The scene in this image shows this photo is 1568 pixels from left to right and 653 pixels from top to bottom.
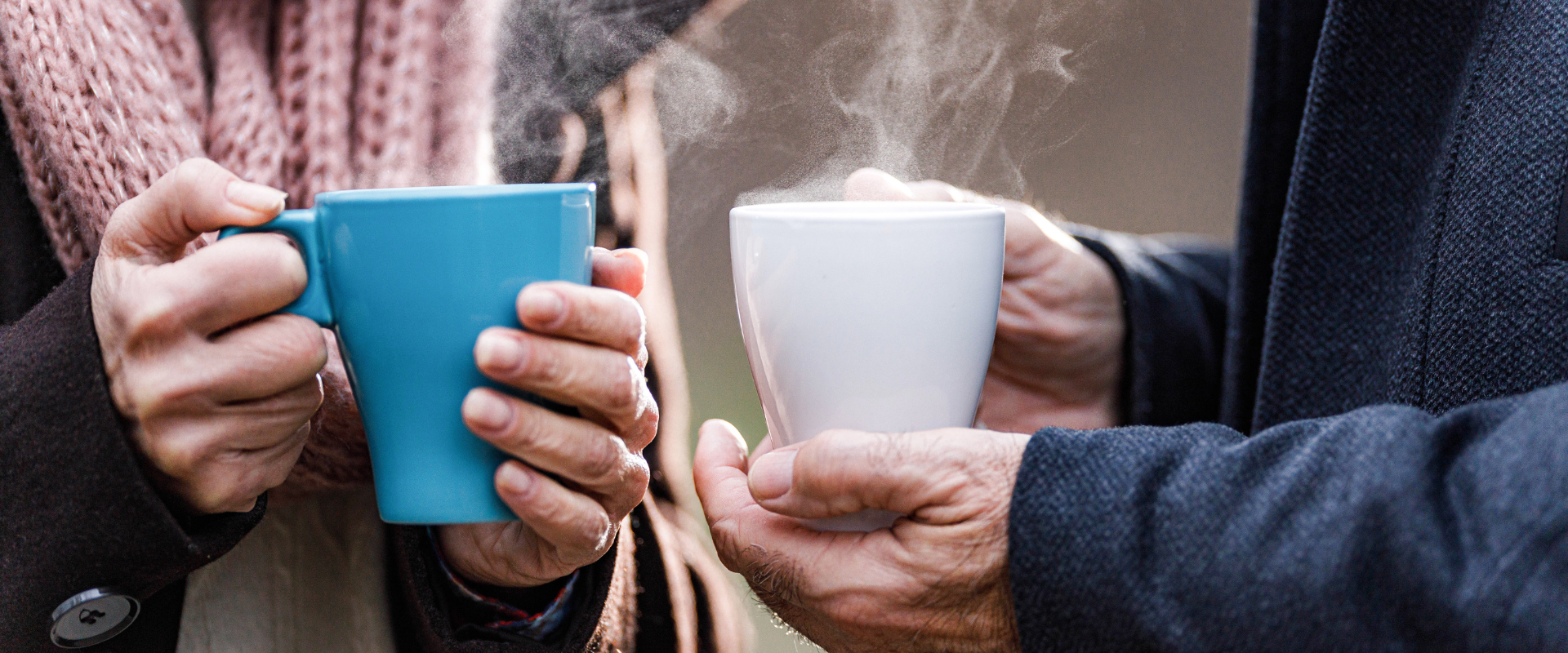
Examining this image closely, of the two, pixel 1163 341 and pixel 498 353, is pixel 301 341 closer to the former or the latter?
pixel 498 353

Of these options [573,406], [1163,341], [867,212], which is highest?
[867,212]

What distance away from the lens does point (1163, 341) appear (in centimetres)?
111

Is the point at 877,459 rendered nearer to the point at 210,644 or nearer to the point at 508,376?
the point at 508,376

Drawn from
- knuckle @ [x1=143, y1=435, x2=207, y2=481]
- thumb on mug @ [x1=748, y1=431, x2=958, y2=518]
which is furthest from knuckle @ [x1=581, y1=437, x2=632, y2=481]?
knuckle @ [x1=143, y1=435, x2=207, y2=481]

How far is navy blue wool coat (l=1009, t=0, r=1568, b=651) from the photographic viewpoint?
0.45 m

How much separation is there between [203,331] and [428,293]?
12 cm

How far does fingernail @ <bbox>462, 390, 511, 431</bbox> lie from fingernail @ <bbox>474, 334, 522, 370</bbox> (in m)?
0.02

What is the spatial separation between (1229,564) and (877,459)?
20 centimetres

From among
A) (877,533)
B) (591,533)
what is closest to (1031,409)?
(877,533)

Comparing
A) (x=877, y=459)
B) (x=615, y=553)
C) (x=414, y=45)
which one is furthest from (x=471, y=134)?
(x=877, y=459)

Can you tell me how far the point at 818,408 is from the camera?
0.61 metres

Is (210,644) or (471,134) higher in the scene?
(471,134)

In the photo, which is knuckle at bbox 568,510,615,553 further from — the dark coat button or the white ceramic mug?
the dark coat button

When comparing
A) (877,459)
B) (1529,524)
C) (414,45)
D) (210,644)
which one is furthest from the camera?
(414,45)
